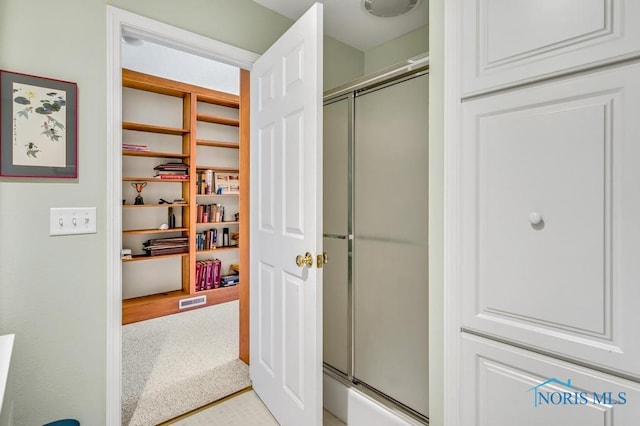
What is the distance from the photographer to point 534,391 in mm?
946

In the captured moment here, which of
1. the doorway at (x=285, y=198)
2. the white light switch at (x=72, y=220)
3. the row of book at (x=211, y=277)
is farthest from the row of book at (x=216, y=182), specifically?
the white light switch at (x=72, y=220)

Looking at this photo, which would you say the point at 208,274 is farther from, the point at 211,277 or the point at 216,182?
the point at 216,182

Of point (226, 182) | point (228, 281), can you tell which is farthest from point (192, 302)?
point (226, 182)

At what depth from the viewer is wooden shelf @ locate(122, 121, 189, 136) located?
11.6 feet

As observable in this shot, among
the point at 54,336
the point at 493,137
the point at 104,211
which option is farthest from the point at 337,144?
the point at 54,336

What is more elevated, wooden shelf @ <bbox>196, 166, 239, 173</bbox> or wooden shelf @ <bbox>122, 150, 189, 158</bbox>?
wooden shelf @ <bbox>122, 150, 189, 158</bbox>

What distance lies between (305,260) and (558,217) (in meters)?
1.01

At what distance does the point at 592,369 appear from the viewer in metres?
0.85

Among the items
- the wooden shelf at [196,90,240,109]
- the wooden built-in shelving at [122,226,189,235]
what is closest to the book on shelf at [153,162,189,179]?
the wooden built-in shelving at [122,226,189,235]

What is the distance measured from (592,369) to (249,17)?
7.99 ft

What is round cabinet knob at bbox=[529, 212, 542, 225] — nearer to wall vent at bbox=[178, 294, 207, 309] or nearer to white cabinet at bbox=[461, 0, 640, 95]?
white cabinet at bbox=[461, 0, 640, 95]

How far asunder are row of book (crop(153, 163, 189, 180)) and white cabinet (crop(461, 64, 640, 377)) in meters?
3.53

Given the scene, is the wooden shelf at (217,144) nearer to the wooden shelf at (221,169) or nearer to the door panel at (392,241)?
the wooden shelf at (221,169)

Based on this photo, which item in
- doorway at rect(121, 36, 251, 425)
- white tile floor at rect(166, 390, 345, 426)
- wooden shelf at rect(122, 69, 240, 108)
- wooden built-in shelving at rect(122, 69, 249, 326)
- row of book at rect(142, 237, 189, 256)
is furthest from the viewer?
row of book at rect(142, 237, 189, 256)
